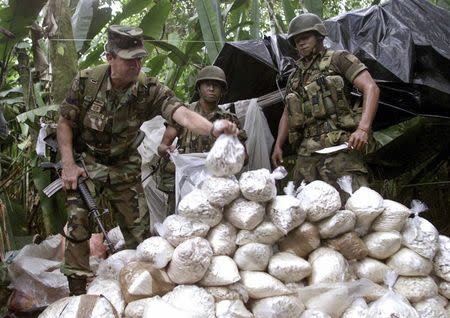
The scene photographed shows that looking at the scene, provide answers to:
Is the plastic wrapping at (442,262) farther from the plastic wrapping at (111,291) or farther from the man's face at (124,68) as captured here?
the man's face at (124,68)

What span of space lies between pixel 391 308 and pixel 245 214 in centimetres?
80

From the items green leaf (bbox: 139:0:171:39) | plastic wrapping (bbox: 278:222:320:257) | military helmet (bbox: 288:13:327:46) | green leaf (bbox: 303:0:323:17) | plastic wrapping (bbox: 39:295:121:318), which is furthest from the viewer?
green leaf (bbox: 139:0:171:39)

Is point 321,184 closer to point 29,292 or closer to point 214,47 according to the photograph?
A: point 29,292

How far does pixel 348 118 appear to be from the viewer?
140 inches

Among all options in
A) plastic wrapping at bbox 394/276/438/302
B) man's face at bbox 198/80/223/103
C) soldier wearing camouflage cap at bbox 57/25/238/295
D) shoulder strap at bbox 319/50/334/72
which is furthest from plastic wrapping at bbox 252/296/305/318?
man's face at bbox 198/80/223/103

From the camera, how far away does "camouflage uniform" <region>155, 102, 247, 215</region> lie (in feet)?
13.8

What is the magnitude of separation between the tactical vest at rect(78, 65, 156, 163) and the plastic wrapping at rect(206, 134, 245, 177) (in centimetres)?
88

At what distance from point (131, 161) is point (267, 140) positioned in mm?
1393

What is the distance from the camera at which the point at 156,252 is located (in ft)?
8.50

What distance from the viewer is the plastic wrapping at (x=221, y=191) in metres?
2.66

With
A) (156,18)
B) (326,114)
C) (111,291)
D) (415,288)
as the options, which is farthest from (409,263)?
(156,18)

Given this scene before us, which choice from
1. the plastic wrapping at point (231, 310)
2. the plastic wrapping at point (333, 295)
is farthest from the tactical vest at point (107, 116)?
the plastic wrapping at point (333, 295)

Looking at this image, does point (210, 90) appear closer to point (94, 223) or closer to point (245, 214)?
point (94, 223)

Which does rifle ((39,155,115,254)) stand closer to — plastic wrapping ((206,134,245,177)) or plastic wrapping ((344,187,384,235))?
plastic wrapping ((206,134,245,177))
